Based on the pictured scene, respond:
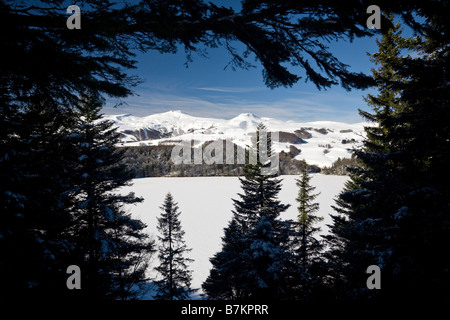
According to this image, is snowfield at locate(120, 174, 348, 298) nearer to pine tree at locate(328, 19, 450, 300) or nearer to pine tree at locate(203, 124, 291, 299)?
pine tree at locate(203, 124, 291, 299)

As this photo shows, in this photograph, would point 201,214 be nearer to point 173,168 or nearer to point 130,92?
point 130,92

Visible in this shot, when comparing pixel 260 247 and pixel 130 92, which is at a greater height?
pixel 130 92

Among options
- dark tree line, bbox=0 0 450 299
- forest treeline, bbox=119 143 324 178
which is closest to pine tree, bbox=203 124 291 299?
dark tree line, bbox=0 0 450 299

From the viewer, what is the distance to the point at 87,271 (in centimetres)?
847

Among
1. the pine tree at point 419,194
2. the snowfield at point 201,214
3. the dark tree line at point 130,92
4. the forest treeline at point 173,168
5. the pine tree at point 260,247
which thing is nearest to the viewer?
the dark tree line at point 130,92

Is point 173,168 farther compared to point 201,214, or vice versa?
point 173,168

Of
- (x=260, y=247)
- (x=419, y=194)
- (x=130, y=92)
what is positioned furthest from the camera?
(x=260, y=247)

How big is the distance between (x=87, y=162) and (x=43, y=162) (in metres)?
1.48

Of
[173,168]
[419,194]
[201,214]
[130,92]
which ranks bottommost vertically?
[201,214]

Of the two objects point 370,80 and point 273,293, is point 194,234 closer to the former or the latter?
point 273,293

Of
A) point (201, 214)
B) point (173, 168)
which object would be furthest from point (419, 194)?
point (173, 168)

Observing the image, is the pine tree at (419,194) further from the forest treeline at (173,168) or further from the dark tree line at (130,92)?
the forest treeline at (173,168)

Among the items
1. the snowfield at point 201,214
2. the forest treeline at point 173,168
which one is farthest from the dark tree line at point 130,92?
the forest treeline at point 173,168

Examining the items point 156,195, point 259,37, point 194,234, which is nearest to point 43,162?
point 259,37
